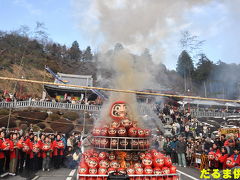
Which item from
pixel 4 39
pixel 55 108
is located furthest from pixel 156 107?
pixel 4 39

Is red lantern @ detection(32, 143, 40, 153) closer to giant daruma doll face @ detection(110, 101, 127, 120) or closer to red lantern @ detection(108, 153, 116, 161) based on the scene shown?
giant daruma doll face @ detection(110, 101, 127, 120)

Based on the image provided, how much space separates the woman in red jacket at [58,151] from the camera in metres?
11.1

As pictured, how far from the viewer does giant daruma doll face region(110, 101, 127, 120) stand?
8.74 m

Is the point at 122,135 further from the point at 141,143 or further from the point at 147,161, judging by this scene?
the point at 147,161

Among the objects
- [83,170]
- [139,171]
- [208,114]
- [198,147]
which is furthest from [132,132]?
[208,114]

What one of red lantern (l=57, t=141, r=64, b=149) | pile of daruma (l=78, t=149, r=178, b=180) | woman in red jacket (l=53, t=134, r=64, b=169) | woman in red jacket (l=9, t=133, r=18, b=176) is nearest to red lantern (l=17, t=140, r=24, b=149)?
woman in red jacket (l=9, t=133, r=18, b=176)

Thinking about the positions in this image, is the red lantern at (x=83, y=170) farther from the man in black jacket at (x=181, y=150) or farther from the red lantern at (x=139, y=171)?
the man in black jacket at (x=181, y=150)

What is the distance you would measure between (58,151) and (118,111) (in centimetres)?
478

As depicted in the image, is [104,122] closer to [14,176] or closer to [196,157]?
[14,176]

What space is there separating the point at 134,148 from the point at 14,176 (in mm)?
5544

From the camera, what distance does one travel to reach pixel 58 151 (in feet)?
37.4

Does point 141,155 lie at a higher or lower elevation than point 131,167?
higher

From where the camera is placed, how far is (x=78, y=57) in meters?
74.1

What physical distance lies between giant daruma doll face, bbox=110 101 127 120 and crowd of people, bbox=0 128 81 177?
4.07 m
